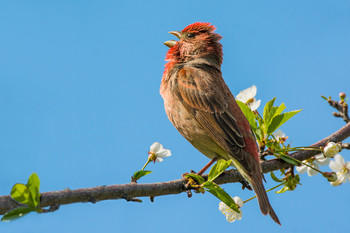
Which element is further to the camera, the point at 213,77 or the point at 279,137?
the point at 213,77

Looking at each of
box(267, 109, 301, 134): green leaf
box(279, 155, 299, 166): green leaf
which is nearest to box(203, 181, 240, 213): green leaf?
box(279, 155, 299, 166): green leaf

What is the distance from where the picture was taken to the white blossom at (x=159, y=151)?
4.59 meters

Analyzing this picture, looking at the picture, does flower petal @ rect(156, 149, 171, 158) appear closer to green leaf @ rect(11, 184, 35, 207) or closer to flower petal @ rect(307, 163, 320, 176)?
flower petal @ rect(307, 163, 320, 176)

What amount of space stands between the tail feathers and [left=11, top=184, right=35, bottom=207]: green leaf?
2362 millimetres

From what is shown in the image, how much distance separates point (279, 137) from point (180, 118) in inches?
60.5

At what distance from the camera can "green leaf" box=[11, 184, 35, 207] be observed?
10.4 ft

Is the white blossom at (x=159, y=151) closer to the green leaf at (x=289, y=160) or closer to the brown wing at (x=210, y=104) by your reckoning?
the brown wing at (x=210, y=104)

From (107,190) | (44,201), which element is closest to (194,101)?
(107,190)

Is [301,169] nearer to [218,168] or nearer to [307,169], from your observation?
[307,169]

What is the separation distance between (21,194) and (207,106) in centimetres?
312

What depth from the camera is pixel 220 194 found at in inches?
152

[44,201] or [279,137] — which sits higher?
[279,137]

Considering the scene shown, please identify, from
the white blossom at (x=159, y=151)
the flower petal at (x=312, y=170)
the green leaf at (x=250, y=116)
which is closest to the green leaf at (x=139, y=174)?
the white blossom at (x=159, y=151)

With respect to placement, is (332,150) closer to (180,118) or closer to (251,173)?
(251,173)
